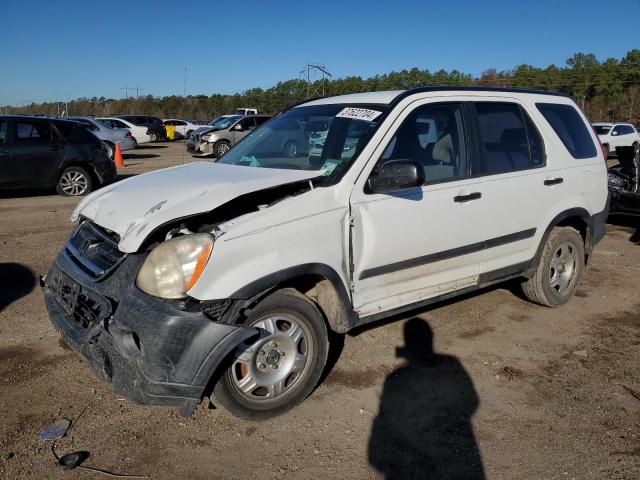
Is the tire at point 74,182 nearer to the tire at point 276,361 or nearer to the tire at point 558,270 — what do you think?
the tire at point 558,270

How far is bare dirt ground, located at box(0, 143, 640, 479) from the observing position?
291 centimetres

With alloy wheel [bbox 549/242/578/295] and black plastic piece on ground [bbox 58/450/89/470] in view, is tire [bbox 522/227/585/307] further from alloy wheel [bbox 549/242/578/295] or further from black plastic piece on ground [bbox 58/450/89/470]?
black plastic piece on ground [bbox 58/450/89/470]

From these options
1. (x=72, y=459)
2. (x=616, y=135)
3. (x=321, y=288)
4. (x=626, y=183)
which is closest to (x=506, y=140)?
(x=321, y=288)

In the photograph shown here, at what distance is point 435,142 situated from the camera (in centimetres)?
412

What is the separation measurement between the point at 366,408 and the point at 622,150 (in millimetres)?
8133

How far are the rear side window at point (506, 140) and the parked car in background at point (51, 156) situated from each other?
30.6ft

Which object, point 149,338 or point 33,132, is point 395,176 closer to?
point 149,338

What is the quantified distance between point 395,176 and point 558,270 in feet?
8.58

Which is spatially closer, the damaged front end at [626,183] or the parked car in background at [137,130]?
the damaged front end at [626,183]

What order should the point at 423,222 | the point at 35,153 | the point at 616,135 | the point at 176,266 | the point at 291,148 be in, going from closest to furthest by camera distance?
the point at 176,266
the point at 423,222
the point at 291,148
the point at 35,153
the point at 616,135

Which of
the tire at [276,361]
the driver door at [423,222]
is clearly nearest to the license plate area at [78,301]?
the tire at [276,361]

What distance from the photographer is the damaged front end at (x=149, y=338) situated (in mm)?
2770

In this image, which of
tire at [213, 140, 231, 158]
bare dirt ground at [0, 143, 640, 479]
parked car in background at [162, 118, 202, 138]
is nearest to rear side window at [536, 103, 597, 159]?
bare dirt ground at [0, 143, 640, 479]

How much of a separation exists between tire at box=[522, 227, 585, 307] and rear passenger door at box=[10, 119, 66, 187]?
9499 mm
